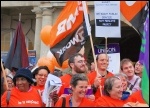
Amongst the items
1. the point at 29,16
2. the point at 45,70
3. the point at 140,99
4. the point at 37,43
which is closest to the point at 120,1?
the point at 45,70

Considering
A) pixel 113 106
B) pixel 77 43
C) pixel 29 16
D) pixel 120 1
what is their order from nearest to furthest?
pixel 113 106 < pixel 77 43 < pixel 120 1 < pixel 29 16

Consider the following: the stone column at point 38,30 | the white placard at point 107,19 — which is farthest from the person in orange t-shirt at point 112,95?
the stone column at point 38,30

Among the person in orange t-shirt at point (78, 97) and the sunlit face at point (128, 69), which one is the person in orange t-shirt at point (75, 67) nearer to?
the person in orange t-shirt at point (78, 97)

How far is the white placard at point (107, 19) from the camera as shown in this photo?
5.92 metres

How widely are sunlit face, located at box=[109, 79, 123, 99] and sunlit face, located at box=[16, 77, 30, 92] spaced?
40.7 inches

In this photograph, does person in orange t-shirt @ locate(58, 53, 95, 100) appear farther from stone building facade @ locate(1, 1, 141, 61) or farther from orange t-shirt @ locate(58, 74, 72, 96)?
stone building facade @ locate(1, 1, 141, 61)

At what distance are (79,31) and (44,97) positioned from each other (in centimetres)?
167

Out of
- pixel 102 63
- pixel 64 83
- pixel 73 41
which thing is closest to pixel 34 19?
pixel 73 41

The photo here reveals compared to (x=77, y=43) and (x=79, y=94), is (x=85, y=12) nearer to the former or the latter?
(x=77, y=43)

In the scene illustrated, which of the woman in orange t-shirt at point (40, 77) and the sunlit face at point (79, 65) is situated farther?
the woman in orange t-shirt at point (40, 77)

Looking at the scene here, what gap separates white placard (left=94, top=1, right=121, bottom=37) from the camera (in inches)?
233

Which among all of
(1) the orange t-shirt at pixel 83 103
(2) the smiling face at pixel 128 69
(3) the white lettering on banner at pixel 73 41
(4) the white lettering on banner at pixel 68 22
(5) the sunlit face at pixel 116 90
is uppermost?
(4) the white lettering on banner at pixel 68 22

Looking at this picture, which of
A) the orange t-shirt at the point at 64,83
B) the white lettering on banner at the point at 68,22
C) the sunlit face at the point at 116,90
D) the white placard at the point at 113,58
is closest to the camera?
the sunlit face at the point at 116,90

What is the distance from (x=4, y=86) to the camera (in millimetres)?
4848
